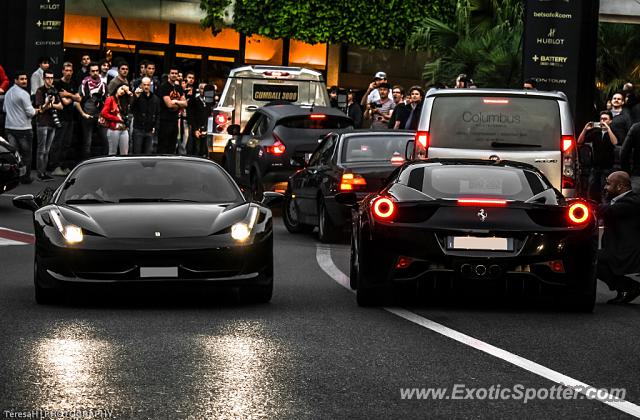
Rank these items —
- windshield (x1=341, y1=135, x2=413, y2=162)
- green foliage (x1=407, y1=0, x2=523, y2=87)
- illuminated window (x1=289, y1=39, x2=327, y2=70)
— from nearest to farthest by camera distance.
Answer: windshield (x1=341, y1=135, x2=413, y2=162) < green foliage (x1=407, y1=0, x2=523, y2=87) < illuminated window (x1=289, y1=39, x2=327, y2=70)

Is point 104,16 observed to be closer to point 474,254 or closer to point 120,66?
point 120,66

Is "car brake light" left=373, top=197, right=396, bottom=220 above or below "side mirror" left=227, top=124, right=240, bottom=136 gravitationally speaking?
above

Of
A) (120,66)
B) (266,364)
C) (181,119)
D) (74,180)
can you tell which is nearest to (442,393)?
(266,364)

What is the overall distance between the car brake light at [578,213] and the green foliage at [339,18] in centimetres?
3377

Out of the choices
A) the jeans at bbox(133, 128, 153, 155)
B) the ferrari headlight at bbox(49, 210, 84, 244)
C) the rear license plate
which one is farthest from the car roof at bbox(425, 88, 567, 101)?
the jeans at bbox(133, 128, 153, 155)

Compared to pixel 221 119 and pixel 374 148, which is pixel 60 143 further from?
pixel 374 148

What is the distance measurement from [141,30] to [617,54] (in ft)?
60.9

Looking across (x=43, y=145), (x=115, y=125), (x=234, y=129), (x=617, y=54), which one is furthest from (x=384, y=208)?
(x=617, y=54)

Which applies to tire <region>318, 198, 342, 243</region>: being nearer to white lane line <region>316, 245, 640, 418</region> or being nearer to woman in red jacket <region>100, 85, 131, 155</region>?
white lane line <region>316, 245, 640, 418</region>

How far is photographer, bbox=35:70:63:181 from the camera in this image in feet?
95.1

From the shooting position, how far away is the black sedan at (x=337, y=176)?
1986 centimetres

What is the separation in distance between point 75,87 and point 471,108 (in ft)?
48.1

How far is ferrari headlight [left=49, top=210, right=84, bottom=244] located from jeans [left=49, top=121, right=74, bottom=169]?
58.1ft

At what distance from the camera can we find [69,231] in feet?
41.1
